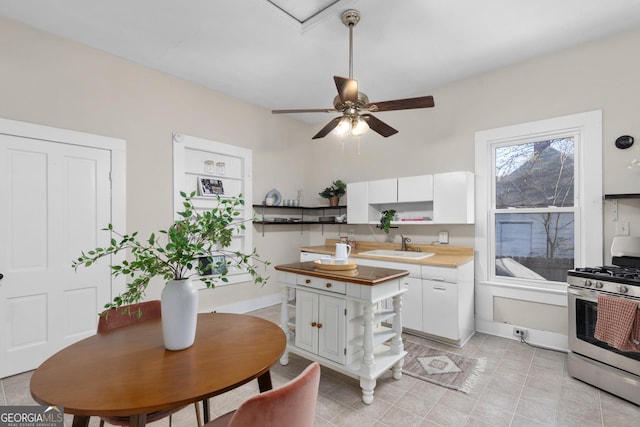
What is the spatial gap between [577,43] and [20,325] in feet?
18.6

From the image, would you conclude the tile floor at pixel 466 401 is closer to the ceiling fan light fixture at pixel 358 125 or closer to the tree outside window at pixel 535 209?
the tree outside window at pixel 535 209

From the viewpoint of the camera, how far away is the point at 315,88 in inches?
152

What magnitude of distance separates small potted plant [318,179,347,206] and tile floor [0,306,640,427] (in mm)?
2690

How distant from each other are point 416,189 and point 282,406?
10.4 feet

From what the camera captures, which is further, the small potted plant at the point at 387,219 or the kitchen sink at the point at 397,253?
the small potted plant at the point at 387,219

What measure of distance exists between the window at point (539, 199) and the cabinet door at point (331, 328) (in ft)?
6.88

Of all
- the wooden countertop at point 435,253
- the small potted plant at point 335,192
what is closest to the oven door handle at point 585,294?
the wooden countertop at point 435,253

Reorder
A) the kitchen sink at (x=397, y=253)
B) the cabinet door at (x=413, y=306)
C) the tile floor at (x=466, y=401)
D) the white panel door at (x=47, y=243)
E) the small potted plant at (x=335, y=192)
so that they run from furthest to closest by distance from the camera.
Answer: the small potted plant at (x=335, y=192) < the kitchen sink at (x=397, y=253) < the cabinet door at (x=413, y=306) < the white panel door at (x=47, y=243) < the tile floor at (x=466, y=401)

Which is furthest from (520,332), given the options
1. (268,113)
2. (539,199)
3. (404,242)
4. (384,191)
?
(268,113)

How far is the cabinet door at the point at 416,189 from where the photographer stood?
11.7 ft

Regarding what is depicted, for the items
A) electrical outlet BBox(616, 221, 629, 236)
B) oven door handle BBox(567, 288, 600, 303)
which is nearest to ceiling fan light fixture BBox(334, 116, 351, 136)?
oven door handle BBox(567, 288, 600, 303)

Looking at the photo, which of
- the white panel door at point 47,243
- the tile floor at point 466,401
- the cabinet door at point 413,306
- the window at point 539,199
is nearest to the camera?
the tile floor at point 466,401

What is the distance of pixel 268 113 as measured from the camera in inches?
181

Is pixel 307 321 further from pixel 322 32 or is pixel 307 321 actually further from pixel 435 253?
pixel 322 32
